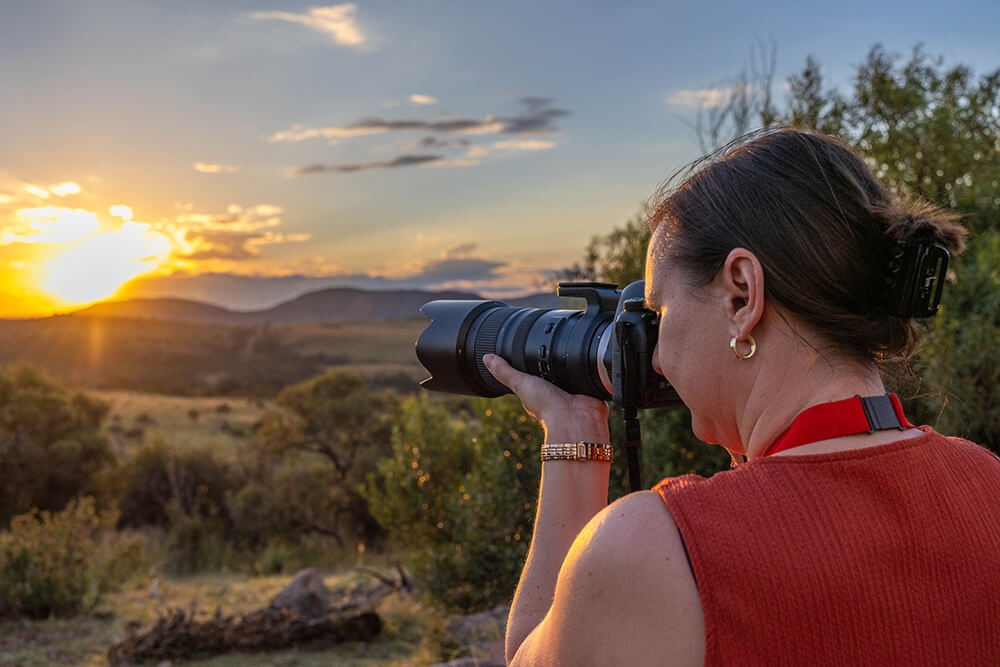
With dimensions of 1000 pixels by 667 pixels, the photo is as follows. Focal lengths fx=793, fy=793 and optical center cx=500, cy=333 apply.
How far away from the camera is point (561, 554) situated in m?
1.27

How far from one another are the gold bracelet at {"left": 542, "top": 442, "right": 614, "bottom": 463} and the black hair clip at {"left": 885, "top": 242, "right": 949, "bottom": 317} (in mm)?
533

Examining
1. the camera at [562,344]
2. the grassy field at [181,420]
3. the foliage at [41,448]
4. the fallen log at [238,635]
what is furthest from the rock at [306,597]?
the grassy field at [181,420]

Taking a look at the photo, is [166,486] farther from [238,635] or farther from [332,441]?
[238,635]

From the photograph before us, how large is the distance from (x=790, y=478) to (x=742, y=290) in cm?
26

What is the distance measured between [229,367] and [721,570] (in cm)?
4706

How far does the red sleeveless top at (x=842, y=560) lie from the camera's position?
33.1 inches

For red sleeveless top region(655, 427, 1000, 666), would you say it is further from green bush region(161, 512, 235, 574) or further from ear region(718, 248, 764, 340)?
green bush region(161, 512, 235, 574)

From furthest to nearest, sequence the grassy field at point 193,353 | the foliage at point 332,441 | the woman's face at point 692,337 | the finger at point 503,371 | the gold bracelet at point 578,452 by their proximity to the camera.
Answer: the grassy field at point 193,353 → the foliage at point 332,441 → the finger at point 503,371 → the gold bracelet at point 578,452 → the woman's face at point 692,337

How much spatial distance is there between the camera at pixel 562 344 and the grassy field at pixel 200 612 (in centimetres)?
494

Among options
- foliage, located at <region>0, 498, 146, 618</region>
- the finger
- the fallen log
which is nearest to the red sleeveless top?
the finger

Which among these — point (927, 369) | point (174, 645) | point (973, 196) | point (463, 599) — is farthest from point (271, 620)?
point (973, 196)

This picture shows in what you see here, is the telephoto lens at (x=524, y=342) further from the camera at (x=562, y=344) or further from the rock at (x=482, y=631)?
the rock at (x=482, y=631)

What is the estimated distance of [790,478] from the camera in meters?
0.89

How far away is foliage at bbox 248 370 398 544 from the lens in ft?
50.4
